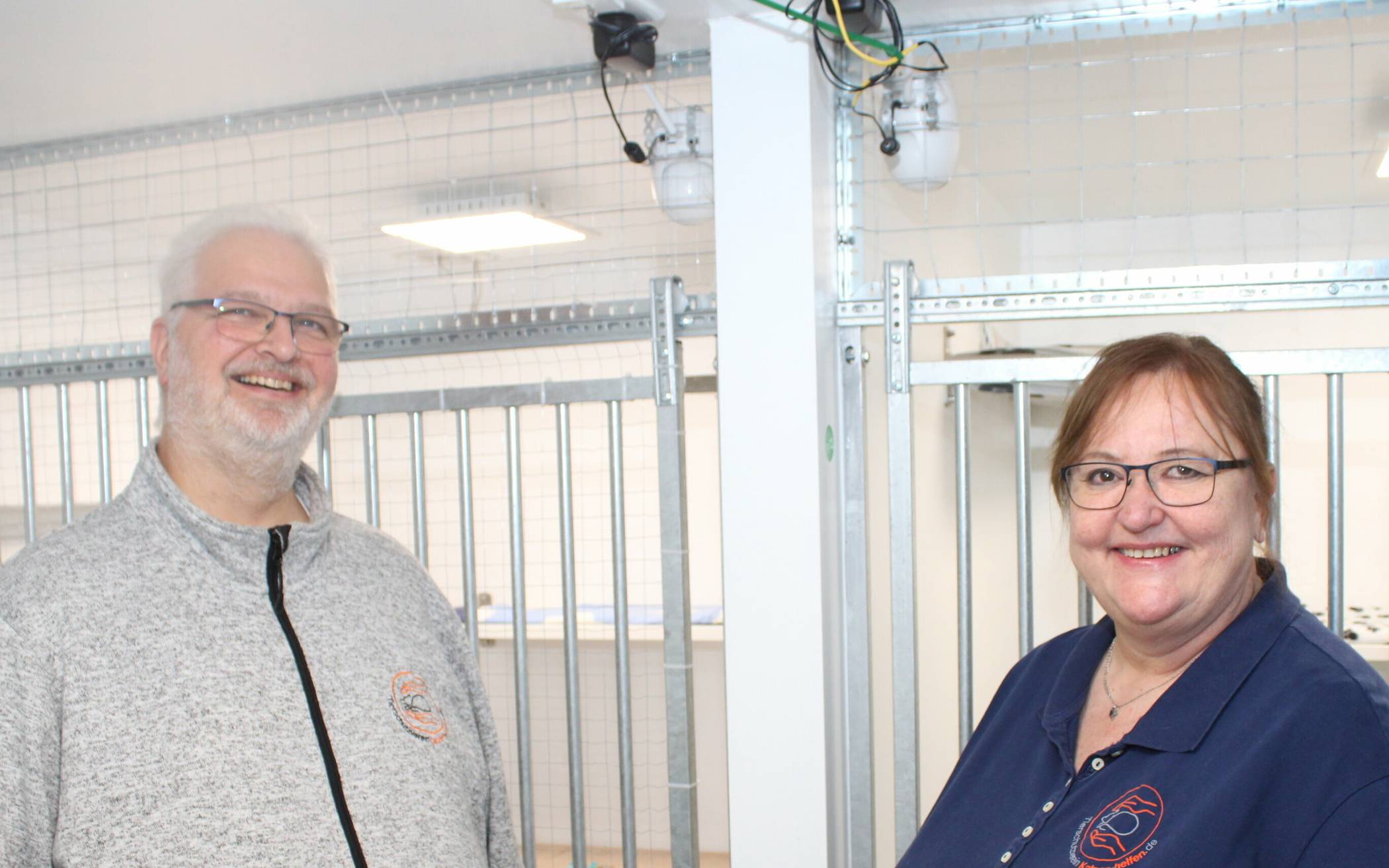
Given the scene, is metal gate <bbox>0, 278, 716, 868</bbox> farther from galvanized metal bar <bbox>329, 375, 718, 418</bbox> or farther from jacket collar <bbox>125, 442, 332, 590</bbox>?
jacket collar <bbox>125, 442, 332, 590</bbox>

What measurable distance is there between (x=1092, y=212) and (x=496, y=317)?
4083 mm

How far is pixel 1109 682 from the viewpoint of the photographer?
57.0 inches

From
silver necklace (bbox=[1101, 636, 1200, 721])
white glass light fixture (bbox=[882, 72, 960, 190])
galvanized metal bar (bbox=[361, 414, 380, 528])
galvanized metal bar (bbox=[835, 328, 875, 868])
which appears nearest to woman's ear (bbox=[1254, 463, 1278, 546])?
silver necklace (bbox=[1101, 636, 1200, 721])

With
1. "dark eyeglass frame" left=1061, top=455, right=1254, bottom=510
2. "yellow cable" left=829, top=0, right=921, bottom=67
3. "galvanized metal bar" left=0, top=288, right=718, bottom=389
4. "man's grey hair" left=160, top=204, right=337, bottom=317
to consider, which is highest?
"yellow cable" left=829, top=0, right=921, bottom=67

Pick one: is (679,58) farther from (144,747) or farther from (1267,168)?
(1267,168)

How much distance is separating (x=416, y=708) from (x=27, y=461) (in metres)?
1.88

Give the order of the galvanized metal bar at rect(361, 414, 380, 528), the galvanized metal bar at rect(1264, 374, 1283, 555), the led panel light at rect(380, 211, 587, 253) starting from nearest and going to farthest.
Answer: the galvanized metal bar at rect(1264, 374, 1283, 555) < the galvanized metal bar at rect(361, 414, 380, 528) < the led panel light at rect(380, 211, 587, 253)

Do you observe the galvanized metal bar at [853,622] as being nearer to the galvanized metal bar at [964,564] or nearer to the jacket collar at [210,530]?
the galvanized metal bar at [964,564]

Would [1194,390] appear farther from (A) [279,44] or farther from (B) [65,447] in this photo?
(B) [65,447]

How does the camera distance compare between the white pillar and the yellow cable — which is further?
the white pillar

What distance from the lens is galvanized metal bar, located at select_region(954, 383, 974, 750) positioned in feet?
7.06

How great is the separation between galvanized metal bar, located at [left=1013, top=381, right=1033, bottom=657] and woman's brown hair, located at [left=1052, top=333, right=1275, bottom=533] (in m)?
0.70

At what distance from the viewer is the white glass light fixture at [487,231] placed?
3314mm

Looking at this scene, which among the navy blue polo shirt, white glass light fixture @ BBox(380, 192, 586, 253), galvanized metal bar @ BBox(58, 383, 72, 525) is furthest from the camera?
white glass light fixture @ BBox(380, 192, 586, 253)
